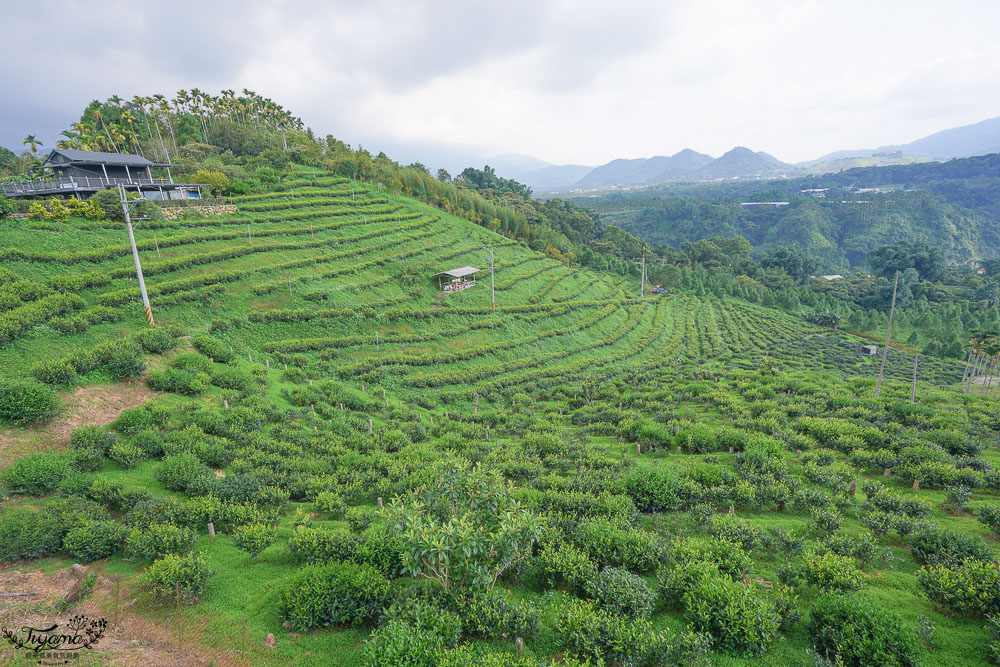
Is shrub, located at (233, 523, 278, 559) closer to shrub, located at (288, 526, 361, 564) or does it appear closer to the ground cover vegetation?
the ground cover vegetation

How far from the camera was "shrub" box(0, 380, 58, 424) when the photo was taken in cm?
1608

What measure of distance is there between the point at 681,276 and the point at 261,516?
339 feet

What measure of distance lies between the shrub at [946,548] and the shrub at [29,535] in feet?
87.3

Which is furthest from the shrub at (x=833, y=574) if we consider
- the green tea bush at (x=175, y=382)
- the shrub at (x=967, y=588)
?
the green tea bush at (x=175, y=382)

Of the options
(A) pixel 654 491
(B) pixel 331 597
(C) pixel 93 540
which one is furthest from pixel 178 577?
(A) pixel 654 491

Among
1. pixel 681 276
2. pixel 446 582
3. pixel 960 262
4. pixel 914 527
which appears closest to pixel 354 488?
pixel 446 582

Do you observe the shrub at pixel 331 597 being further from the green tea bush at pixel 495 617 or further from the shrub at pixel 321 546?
the green tea bush at pixel 495 617

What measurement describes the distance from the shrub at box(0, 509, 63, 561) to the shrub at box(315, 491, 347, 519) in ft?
23.8

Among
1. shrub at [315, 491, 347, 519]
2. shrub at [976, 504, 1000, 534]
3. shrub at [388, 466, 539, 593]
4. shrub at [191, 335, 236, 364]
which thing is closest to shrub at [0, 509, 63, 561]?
shrub at [315, 491, 347, 519]

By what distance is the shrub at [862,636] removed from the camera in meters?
9.32

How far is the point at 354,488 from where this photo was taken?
17.3 m

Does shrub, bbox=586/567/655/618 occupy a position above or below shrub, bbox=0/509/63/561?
below

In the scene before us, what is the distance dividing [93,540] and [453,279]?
151 ft

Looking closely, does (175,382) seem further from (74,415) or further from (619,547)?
(619,547)
